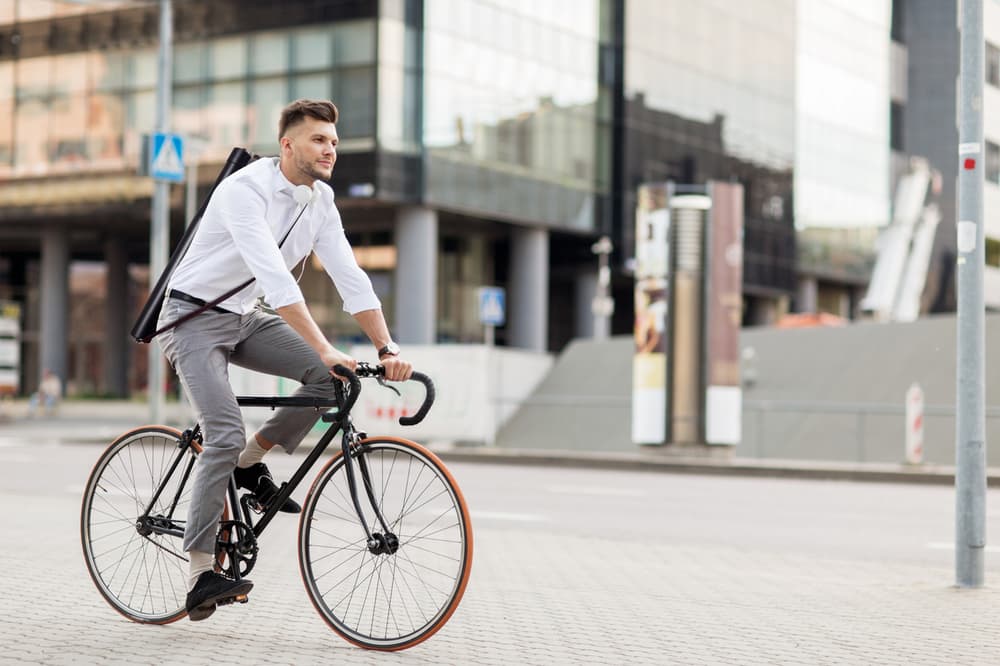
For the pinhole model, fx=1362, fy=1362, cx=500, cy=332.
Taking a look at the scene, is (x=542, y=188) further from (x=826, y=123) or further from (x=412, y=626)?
(x=412, y=626)

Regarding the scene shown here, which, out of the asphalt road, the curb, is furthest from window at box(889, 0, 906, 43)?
the asphalt road

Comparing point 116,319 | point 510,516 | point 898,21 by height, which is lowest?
point 510,516

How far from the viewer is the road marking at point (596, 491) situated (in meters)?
14.3

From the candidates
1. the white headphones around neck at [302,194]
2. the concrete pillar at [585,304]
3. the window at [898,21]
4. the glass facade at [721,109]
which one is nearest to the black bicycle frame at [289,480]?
the white headphones around neck at [302,194]

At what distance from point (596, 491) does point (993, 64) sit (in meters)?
7.09

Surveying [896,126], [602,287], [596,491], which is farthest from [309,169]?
[896,126]

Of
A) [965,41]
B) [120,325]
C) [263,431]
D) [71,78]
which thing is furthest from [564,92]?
[263,431]

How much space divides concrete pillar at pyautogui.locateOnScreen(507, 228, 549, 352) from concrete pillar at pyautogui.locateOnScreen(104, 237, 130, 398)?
1523 cm

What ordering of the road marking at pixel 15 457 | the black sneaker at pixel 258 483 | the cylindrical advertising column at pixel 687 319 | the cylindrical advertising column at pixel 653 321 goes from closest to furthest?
the black sneaker at pixel 258 483, the road marking at pixel 15 457, the cylindrical advertising column at pixel 687 319, the cylindrical advertising column at pixel 653 321

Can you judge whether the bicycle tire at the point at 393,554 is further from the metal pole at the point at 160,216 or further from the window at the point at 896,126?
the window at the point at 896,126

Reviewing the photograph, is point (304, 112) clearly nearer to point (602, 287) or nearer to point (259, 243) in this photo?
point (259, 243)

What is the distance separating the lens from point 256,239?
4.71 meters

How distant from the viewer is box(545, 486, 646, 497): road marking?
14.3m

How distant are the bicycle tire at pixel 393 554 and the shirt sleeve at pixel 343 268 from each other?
0.54 meters
